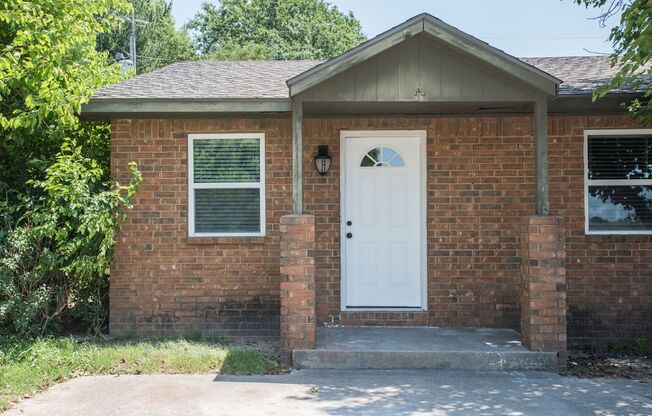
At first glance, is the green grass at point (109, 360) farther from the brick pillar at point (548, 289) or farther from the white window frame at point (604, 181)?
the white window frame at point (604, 181)

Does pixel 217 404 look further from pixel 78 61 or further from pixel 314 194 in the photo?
pixel 78 61

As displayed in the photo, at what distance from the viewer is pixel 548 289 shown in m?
6.90

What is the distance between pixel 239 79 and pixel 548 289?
4843 mm

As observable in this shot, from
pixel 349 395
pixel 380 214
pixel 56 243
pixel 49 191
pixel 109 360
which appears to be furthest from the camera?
pixel 380 214

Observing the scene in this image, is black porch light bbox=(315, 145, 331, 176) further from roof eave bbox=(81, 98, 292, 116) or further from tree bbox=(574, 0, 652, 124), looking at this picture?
tree bbox=(574, 0, 652, 124)

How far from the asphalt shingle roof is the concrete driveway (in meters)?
3.21

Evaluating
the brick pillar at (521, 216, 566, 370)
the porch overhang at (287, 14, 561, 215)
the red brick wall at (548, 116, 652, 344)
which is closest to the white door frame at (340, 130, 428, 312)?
the porch overhang at (287, 14, 561, 215)

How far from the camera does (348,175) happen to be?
8508 millimetres

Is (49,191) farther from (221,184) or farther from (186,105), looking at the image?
(221,184)

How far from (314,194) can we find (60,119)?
3.25m

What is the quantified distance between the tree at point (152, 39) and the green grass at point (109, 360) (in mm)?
24775

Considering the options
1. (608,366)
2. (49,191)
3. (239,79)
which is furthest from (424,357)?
(49,191)

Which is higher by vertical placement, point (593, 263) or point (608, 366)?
point (593, 263)

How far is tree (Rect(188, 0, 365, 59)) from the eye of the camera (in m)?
40.0
